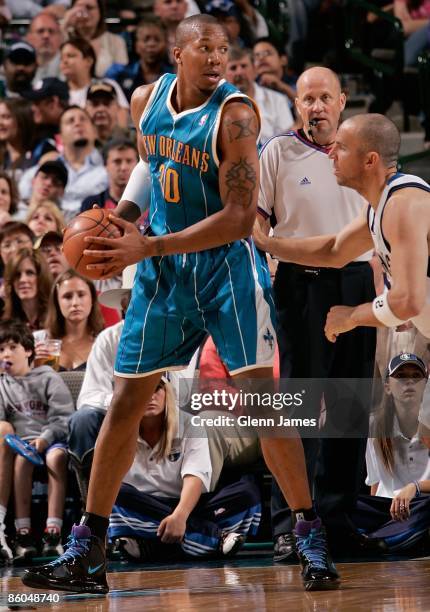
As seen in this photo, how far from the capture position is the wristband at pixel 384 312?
3.86 metres

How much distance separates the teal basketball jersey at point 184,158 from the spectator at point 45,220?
3360mm

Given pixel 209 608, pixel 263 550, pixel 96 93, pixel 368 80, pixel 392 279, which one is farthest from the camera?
pixel 368 80

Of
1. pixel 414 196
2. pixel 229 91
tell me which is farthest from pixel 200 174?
pixel 414 196

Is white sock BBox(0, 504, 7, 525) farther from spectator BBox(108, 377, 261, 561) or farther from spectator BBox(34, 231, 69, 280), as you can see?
spectator BBox(34, 231, 69, 280)

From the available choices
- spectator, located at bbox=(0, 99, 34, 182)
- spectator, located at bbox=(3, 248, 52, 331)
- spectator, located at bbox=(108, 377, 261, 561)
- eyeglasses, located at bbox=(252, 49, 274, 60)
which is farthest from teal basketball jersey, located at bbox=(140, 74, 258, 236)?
eyeglasses, located at bbox=(252, 49, 274, 60)

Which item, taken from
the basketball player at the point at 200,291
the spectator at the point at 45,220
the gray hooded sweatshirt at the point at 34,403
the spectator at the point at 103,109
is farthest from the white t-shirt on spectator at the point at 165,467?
the spectator at the point at 103,109

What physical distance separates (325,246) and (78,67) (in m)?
5.41

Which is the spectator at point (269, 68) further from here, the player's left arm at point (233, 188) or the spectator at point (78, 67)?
the player's left arm at point (233, 188)

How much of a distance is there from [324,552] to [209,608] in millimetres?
633

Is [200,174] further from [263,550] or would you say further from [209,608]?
[263,550]

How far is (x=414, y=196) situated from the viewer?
3.91 meters

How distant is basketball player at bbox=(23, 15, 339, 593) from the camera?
13.1 ft

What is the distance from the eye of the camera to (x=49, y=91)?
910 centimetres

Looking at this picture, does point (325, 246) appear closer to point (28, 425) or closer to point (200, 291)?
point (200, 291)
